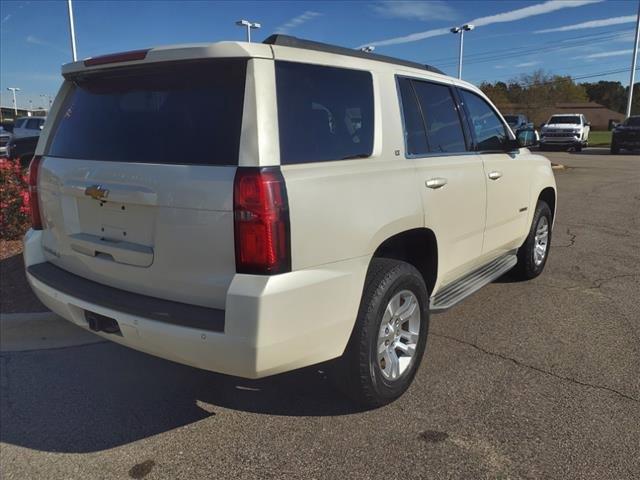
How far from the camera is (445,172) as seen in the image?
356 cm

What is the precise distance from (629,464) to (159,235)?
2524 mm

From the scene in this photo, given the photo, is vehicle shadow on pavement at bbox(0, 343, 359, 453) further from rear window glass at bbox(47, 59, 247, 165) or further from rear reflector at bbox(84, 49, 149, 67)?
rear reflector at bbox(84, 49, 149, 67)

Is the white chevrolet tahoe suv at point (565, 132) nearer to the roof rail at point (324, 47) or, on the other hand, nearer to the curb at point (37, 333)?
the roof rail at point (324, 47)

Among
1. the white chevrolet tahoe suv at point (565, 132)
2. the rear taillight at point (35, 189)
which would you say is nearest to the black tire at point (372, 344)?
the rear taillight at point (35, 189)

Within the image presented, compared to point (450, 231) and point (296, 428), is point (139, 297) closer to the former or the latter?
point (296, 428)

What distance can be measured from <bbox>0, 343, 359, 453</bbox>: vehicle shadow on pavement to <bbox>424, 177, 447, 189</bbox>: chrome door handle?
1415 mm

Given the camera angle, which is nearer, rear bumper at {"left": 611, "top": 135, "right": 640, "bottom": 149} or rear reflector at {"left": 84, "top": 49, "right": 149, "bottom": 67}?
rear reflector at {"left": 84, "top": 49, "right": 149, "bottom": 67}

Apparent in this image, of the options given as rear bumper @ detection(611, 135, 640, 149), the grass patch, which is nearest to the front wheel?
rear bumper @ detection(611, 135, 640, 149)

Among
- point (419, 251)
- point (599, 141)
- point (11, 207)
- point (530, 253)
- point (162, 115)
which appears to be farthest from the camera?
point (599, 141)

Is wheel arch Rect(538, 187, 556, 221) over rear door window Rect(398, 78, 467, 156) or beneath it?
beneath

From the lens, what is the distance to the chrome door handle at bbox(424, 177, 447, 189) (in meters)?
3.32

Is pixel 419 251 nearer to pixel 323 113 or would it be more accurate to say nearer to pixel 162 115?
pixel 323 113

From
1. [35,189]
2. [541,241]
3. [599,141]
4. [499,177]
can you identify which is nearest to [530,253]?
[541,241]

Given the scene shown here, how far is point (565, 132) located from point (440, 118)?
28.0 meters
